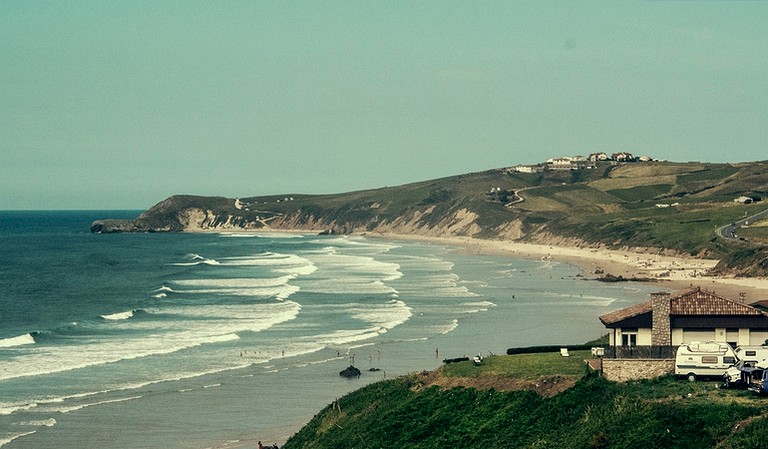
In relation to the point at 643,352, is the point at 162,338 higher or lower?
lower

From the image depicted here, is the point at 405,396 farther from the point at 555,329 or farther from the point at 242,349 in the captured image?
the point at 555,329

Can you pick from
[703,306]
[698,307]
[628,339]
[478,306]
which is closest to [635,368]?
[628,339]

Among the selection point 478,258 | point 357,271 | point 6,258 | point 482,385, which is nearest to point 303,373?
point 482,385

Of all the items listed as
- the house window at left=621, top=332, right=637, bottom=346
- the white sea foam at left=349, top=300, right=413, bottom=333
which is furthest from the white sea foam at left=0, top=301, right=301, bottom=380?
the house window at left=621, top=332, right=637, bottom=346

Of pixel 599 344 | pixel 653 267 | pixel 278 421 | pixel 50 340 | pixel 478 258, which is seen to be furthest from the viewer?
pixel 478 258

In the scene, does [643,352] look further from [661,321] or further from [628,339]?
[628,339]
